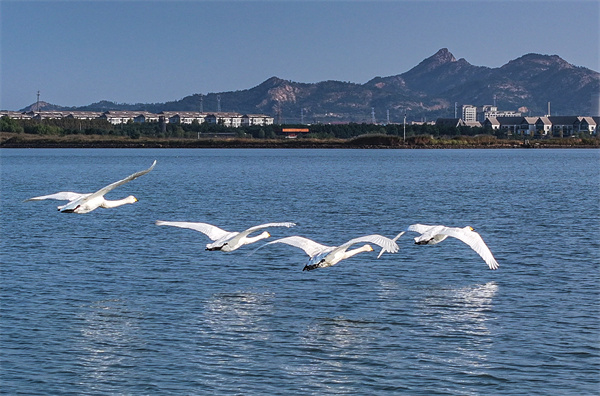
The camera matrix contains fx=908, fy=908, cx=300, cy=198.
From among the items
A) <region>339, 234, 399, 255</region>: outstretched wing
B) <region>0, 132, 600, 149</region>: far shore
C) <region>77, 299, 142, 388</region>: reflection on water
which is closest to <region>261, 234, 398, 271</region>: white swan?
<region>339, 234, 399, 255</region>: outstretched wing

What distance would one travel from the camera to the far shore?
184375mm

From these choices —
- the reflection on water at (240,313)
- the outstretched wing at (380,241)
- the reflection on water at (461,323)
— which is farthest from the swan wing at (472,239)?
the reflection on water at (240,313)

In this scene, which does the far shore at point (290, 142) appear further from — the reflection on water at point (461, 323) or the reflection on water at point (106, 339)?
the reflection on water at point (106, 339)

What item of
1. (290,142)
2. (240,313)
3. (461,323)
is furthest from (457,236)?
(290,142)

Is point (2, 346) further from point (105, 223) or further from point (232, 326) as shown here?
point (105, 223)

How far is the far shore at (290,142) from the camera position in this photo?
605 ft

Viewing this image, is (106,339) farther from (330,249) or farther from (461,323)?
(461,323)

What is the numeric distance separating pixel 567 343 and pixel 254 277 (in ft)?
33.7

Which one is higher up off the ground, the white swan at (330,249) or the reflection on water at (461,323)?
the white swan at (330,249)

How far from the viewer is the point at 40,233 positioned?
39.8 meters

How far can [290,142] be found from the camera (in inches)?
7436

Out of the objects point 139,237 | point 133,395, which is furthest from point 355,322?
point 139,237

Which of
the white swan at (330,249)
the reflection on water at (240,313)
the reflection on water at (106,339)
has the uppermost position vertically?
the white swan at (330,249)

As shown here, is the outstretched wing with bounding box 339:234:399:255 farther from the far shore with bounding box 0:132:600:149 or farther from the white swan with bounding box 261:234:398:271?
the far shore with bounding box 0:132:600:149
